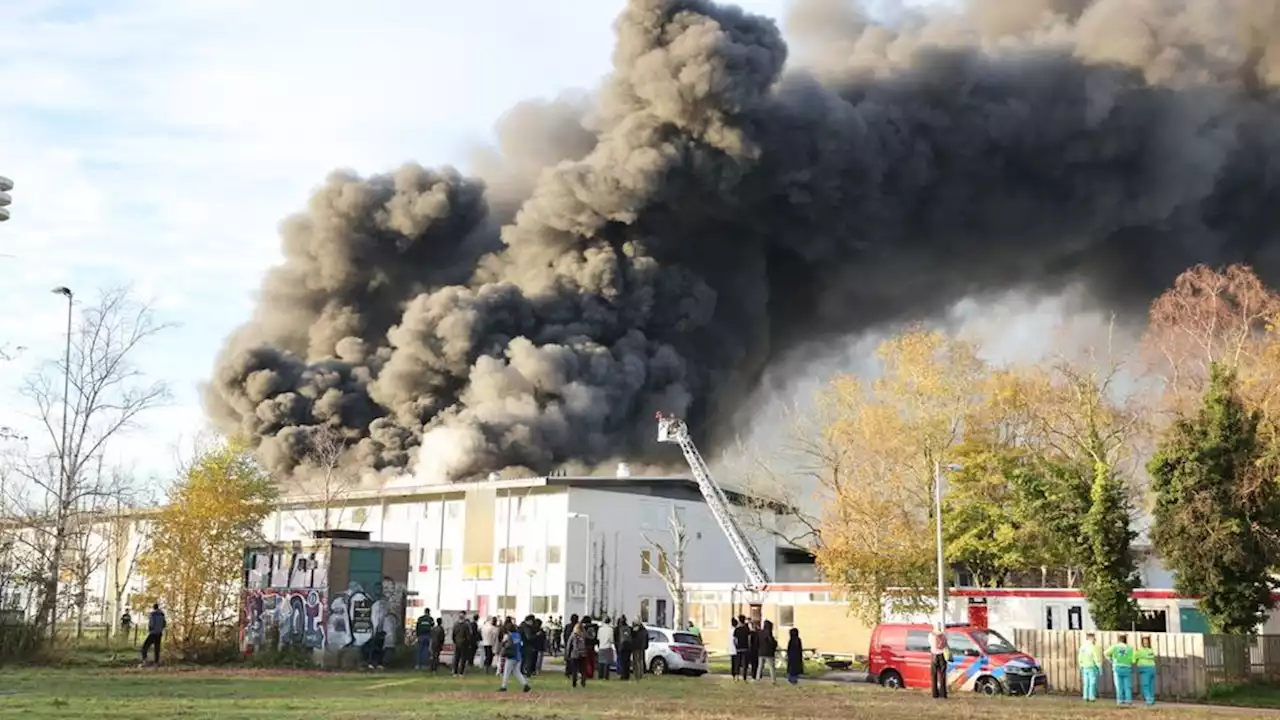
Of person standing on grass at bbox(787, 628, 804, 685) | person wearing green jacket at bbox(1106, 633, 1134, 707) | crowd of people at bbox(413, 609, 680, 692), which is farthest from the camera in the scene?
person standing on grass at bbox(787, 628, 804, 685)

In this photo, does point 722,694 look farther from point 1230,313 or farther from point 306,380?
point 306,380

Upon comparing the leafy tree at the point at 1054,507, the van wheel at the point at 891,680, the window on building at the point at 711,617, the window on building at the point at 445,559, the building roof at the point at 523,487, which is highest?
A: the building roof at the point at 523,487

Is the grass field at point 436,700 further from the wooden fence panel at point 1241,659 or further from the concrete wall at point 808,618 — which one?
the concrete wall at point 808,618

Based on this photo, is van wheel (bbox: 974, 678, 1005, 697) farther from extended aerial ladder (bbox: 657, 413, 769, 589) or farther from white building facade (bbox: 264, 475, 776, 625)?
white building facade (bbox: 264, 475, 776, 625)

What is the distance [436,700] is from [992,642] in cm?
1258

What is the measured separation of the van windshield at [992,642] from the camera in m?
25.7

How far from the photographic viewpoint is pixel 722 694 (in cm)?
2277

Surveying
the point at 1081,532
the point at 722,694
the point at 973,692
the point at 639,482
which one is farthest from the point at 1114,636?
the point at 639,482

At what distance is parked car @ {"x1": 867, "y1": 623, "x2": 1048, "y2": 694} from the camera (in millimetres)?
25219

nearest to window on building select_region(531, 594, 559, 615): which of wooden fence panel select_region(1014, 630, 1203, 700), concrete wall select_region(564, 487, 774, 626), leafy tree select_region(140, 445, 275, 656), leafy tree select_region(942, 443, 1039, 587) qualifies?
concrete wall select_region(564, 487, 774, 626)

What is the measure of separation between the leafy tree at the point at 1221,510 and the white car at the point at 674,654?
1195cm

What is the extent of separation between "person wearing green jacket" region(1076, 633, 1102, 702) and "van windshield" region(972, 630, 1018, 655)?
5.01ft

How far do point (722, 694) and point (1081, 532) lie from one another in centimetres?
1442

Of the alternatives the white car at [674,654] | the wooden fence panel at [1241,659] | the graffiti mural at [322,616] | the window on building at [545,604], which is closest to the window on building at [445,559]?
the window on building at [545,604]
